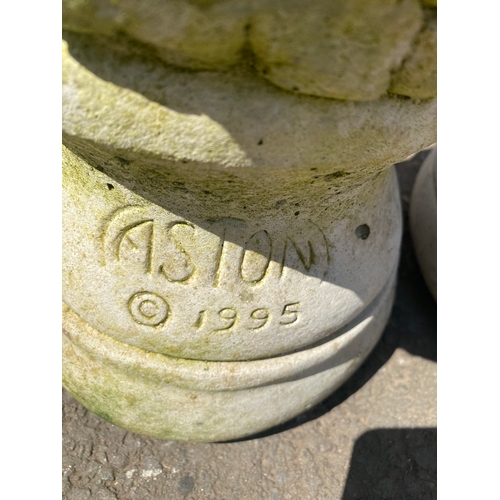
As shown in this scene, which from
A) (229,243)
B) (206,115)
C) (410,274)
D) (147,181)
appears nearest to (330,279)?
(229,243)

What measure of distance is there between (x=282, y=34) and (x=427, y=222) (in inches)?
→ 55.4

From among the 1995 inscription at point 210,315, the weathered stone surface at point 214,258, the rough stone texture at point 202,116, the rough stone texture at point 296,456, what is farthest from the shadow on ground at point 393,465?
the rough stone texture at point 202,116

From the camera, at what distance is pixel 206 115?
0.82 metres

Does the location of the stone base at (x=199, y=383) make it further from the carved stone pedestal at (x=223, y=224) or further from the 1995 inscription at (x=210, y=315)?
the 1995 inscription at (x=210, y=315)

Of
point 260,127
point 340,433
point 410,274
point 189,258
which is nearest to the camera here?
point 260,127

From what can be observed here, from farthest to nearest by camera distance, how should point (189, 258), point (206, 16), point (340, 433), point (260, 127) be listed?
point (340, 433)
point (189, 258)
point (260, 127)
point (206, 16)

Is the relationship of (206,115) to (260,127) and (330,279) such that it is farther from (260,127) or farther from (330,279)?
(330,279)

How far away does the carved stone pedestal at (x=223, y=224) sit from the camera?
805mm

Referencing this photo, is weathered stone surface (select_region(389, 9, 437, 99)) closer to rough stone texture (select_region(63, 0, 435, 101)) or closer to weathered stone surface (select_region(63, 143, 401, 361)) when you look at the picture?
rough stone texture (select_region(63, 0, 435, 101))

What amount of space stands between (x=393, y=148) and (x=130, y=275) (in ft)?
2.09

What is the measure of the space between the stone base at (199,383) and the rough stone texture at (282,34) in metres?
0.82

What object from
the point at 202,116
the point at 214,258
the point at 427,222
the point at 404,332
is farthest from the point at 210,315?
the point at 427,222

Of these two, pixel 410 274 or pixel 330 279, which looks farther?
pixel 410 274

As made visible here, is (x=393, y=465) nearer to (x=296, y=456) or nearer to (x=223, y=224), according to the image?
(x=296, y=456)
